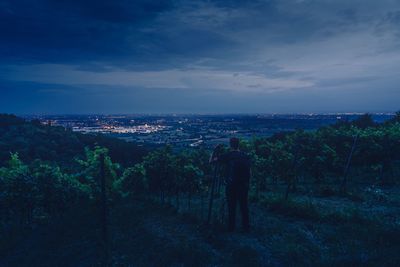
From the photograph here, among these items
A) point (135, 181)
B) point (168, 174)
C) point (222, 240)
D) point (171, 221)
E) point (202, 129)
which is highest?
point (168, 174)

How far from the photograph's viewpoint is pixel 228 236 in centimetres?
804

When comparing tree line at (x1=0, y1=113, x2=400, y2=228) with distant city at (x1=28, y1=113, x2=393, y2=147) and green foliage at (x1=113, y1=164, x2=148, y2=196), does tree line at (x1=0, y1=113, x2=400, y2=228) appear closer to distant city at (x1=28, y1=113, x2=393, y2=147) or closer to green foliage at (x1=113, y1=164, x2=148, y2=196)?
green foliage at (x1=113, y1=164, x2=148, y2=196)

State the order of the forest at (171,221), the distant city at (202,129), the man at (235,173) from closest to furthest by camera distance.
A: the forest at (171,221) → the man at (235,173) → the distant city at (202,129)

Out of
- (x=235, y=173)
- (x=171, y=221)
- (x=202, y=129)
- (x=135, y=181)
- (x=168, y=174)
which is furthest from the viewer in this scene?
(x=202, y=129)

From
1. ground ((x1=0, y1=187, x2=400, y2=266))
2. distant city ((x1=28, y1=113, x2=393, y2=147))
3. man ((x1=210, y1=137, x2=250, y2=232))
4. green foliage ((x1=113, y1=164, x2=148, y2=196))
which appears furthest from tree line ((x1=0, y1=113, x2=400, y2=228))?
distant city ((x1=28, y1=113, x2=393, y2=147))

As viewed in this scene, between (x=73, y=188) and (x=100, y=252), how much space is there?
548 centimetres

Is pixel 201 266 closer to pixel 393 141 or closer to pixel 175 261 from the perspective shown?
pixel 175 261

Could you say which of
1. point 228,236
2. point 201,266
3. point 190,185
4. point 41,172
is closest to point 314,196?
point 190,185

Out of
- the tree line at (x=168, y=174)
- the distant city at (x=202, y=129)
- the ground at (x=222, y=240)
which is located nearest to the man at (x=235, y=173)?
the ground at (x=222, y=240)

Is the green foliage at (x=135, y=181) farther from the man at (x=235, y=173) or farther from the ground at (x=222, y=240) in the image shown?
the man at (x=235, y=173)

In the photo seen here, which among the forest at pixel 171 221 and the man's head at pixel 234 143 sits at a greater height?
the man's head at pixel 234 143

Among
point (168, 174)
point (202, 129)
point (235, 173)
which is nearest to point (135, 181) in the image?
point (168, 174)

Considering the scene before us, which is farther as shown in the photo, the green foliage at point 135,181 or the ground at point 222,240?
the green foliage at point 135,181

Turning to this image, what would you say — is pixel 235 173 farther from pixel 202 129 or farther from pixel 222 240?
pixel 202 129
